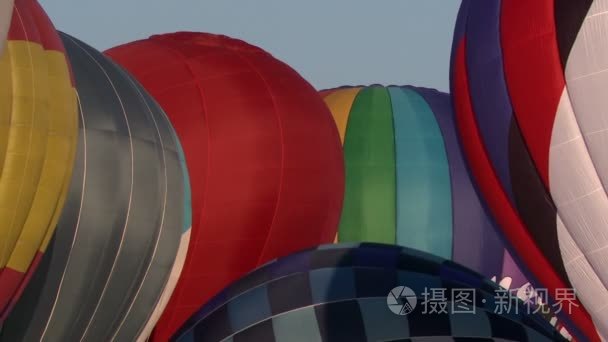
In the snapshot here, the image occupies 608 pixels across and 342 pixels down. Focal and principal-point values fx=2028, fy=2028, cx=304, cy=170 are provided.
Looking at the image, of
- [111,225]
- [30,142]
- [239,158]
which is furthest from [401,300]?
[239,158]

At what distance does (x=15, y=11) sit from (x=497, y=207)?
12.8 feet

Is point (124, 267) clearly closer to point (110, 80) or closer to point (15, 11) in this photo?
point (110, 80)

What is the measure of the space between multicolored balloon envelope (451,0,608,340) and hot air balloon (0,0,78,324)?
3106 millimetres

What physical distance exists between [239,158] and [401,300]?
6458 mm

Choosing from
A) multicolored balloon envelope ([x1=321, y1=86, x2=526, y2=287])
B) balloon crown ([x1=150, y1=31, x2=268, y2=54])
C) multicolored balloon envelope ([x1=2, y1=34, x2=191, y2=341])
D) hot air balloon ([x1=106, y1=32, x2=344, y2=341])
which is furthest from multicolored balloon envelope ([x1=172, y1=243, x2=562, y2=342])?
multicolored balloon envelope ([x1=321, y1=86, x2=526, y2=287])

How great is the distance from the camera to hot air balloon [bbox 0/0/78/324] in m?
14.0

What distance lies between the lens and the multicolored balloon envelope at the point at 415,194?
2261 cm

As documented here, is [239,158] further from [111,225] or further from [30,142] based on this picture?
[30,142]

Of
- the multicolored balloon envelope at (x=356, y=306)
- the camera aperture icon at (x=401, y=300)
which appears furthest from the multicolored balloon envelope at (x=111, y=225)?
the camera aperture icon at (x=401, y=300)

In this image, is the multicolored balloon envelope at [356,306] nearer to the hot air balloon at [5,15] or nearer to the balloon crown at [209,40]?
the hot air balloon at [5,15]

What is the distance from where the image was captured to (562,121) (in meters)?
14.1

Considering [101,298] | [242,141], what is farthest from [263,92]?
[101,298]

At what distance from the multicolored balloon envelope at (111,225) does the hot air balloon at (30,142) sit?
77cm

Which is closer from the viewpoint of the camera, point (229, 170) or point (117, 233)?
point (117, 233)
